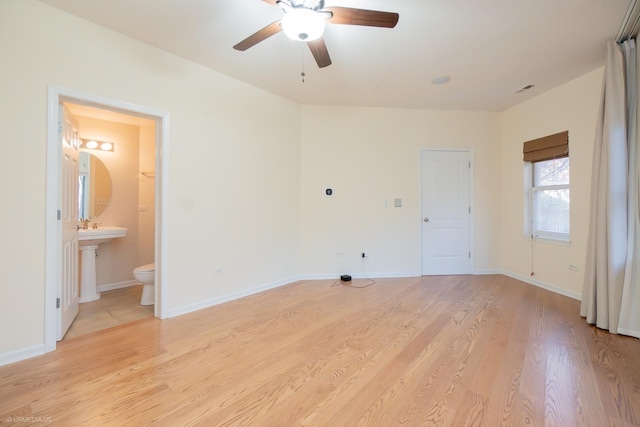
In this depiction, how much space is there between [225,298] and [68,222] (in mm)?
1701

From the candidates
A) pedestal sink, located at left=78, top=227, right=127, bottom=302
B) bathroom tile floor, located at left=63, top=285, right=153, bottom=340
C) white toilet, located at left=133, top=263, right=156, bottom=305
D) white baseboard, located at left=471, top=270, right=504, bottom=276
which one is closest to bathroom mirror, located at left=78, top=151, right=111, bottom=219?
pedestal sink, located at left=78, top=227, right=127, bottom=302

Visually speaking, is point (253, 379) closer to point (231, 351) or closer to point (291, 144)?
point (231, 351)

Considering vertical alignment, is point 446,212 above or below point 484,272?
above

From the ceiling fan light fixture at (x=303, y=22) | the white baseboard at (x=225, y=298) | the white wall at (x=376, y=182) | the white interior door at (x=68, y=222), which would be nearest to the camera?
the ceiling fan light fixture at (x=303, y=22)

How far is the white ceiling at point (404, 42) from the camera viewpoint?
2158 mm

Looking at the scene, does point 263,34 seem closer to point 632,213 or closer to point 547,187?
point 632,213

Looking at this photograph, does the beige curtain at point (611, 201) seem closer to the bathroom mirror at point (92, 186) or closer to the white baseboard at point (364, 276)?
the white baseboard at point (364, 276)

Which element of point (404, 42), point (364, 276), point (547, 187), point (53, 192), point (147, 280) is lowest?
point (364, 276)

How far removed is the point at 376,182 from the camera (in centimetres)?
442

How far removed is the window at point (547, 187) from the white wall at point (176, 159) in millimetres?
3542

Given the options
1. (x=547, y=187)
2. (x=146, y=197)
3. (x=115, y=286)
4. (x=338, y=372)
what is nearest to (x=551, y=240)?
Answer: (x=547, y=187)

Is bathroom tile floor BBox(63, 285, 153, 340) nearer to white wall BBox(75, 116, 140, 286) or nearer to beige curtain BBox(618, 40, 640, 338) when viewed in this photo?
white wall BBox(75, 116, 140, 286)

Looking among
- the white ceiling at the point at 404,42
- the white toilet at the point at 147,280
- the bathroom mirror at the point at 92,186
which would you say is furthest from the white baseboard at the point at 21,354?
the white ceiling at the point at 404,42

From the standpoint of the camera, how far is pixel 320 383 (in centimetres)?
177
